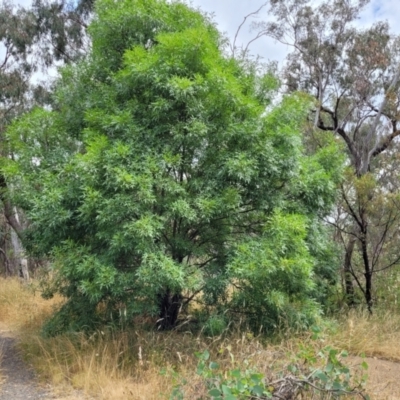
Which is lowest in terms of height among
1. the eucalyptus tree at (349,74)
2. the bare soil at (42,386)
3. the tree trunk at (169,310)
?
the bare soil at (42,386)

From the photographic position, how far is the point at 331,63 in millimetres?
11711

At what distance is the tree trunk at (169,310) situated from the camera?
6262 mm

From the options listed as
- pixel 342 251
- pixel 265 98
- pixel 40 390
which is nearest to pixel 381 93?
pixel 342 251

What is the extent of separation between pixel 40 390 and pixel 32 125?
3536 mm

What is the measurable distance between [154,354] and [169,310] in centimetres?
117

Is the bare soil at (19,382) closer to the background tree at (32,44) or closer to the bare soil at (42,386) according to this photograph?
the bare soil at (42,386)

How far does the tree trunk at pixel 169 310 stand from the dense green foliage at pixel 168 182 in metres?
0.02

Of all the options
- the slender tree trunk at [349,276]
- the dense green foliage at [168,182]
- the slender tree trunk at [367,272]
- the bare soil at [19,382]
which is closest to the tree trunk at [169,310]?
the dense green foliage at [168,182]

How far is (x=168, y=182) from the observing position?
5277mm

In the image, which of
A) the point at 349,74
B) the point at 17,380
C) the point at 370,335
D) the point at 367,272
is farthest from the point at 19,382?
the point at 349,74

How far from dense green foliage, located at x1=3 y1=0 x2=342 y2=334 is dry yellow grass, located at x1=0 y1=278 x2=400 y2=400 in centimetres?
36

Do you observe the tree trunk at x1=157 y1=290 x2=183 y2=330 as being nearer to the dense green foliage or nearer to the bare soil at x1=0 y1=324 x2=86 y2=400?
the dense green foliage

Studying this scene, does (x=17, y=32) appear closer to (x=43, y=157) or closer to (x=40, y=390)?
(x=43, y=157)

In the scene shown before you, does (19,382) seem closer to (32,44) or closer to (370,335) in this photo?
(370,335)
